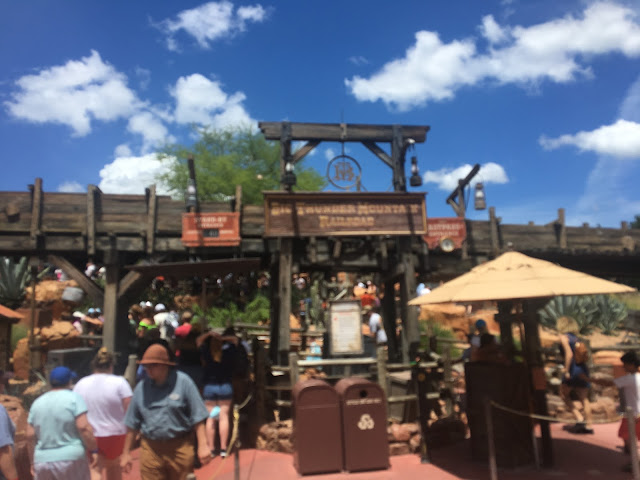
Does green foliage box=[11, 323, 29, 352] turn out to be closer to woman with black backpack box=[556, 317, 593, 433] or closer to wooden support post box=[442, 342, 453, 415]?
wooden support post box=[442, 342, 453, 415]

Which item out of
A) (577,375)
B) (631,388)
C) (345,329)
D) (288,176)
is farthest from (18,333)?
(631,388)

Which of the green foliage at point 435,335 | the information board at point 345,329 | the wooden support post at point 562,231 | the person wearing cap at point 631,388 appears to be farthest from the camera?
the green foliage at point 435,335

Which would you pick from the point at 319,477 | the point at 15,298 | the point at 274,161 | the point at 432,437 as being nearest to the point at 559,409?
the point at 432,437

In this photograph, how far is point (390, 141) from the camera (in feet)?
33.8

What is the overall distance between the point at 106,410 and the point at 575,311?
19.1 meters

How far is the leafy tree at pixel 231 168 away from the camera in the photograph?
29094mm

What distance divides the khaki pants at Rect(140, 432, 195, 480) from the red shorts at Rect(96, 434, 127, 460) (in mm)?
951

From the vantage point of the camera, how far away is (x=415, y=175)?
1016 cm

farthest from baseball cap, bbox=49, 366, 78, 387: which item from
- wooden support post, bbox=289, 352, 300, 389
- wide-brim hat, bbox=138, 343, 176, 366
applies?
wooden support post, bbox=289, 352, 300, 389

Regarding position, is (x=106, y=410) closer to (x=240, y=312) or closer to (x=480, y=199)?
(x=480, y=199)

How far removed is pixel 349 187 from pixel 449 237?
3.29 m

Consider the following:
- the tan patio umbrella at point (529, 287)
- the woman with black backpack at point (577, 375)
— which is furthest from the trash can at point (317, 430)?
the woman with black backpack at point (577, 375)

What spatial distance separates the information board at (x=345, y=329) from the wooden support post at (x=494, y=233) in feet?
15.8

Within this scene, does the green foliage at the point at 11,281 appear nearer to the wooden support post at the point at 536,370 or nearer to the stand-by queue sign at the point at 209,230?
the stand-by queue sign at the point at 209,230
